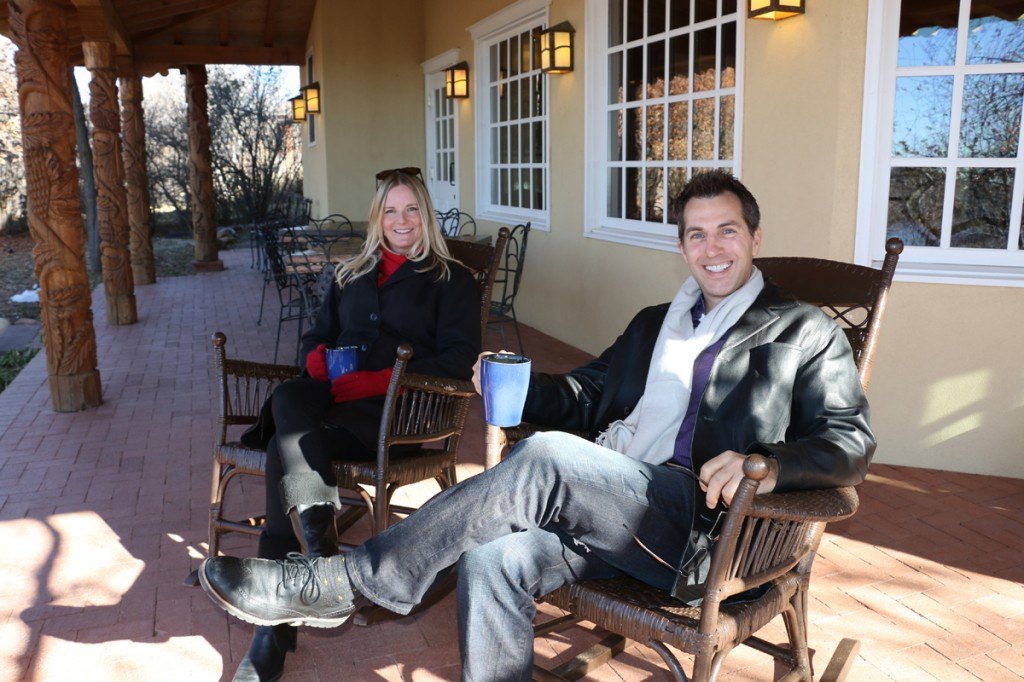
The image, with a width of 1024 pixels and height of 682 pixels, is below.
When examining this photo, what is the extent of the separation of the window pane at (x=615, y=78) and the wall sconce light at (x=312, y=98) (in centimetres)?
542

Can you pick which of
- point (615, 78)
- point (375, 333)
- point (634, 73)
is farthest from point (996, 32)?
point (375, 333)

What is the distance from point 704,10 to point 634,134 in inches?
37.4

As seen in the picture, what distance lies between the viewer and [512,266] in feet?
23.2

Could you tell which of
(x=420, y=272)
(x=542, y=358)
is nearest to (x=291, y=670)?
(x=420, y=272)

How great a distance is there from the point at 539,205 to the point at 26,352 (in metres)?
4.21

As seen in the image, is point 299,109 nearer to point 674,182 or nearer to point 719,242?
point 674,182

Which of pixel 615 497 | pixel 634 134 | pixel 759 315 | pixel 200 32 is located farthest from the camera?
pixel 200 32

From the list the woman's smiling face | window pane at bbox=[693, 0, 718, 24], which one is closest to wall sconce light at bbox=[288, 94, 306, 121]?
window pane at bbox=[693, 0, 718, 24]

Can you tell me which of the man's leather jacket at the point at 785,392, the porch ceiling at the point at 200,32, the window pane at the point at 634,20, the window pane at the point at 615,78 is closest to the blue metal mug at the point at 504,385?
the man's leather jacket at the point at 785,392

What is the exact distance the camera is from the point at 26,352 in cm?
699

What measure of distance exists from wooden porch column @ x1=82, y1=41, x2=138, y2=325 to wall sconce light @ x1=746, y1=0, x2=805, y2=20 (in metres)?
5.37

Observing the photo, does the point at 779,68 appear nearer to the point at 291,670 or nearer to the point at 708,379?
the point at 708,379

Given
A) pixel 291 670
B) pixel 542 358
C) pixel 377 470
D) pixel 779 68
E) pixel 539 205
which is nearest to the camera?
pixel 291 670

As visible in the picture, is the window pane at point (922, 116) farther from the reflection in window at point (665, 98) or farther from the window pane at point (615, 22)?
the window pane at point (615, 22)
